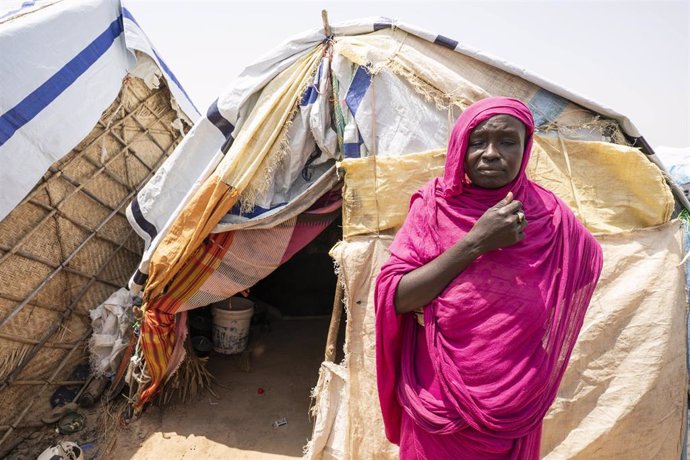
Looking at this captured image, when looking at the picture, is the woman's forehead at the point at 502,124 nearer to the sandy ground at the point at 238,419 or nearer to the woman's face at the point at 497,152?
the woman's face at the point at 497,152

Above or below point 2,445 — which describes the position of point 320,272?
above

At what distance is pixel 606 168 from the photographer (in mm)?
2688

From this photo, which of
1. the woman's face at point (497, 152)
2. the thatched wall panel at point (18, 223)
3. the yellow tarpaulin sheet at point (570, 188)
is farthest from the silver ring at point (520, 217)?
the thatched wall panel at point (18, 223)

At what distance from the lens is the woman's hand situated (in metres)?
1.25

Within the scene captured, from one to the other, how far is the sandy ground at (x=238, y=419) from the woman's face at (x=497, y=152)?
2464 mm

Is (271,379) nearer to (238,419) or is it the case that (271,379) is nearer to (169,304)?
(238,419)

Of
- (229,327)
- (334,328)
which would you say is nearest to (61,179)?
(229,327)

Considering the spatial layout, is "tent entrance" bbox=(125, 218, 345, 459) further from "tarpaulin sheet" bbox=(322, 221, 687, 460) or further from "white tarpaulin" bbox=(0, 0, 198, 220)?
"white tarpaulin" bbox=(0, 0, 198, 220)

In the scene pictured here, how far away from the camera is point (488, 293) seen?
4.36ft

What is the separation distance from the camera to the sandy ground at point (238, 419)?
305 cm

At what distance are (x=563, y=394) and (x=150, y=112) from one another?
176 inches

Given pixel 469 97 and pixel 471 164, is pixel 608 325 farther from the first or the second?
pixel 471 164

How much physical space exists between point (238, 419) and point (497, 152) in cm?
291

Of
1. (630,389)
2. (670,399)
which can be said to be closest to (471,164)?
(630,389)
